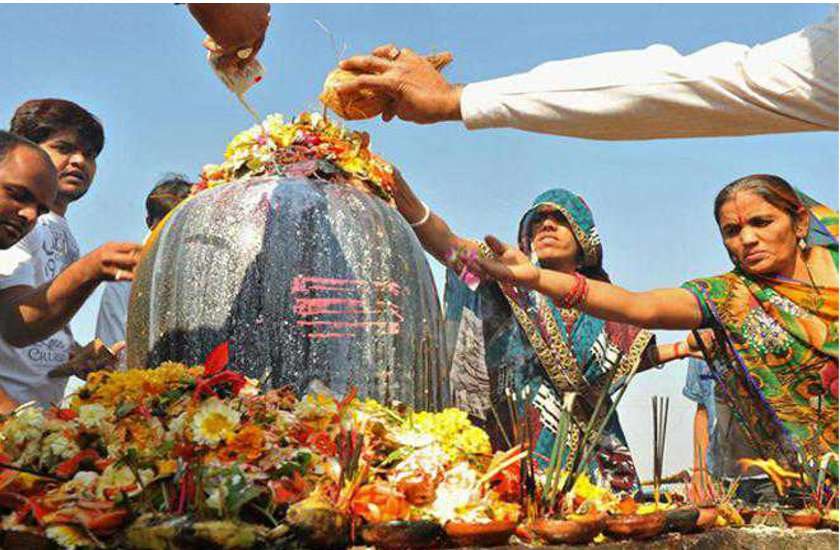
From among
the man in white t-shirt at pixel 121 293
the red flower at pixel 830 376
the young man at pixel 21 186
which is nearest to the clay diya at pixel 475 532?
the red flower at pixel 830 376

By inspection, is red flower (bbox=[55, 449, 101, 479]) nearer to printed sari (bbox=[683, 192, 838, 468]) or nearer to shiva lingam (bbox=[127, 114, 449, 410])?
shiva lingam (bbox=[127, 114, 449, 410])

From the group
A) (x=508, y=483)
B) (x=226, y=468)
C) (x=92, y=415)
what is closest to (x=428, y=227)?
(x=508, y=483)

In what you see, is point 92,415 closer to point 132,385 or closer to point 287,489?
point 132,385

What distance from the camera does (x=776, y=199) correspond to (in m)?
4.64

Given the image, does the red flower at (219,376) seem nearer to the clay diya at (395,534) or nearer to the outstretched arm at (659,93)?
the clay diya at (395,534)

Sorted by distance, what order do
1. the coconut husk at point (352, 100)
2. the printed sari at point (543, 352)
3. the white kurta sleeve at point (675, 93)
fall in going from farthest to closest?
the printed sari at point (543, 352), the coconut husk at point (352, 100), the white kurta sleeve at point (675, 93)

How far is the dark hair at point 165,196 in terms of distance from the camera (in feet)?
19.3

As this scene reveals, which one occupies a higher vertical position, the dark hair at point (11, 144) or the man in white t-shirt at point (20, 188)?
the dark hair at point (11, 144)

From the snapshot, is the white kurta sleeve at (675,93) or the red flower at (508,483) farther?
the red flower at (508,483)

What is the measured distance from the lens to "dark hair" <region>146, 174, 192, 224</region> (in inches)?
232

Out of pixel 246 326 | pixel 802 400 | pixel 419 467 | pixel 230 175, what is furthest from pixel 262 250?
pixel 802 400

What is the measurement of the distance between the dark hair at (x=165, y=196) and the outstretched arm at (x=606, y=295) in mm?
2351

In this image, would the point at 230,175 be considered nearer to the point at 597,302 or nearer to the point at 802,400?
the point at 597,302

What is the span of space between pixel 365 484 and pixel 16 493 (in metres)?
0.88
